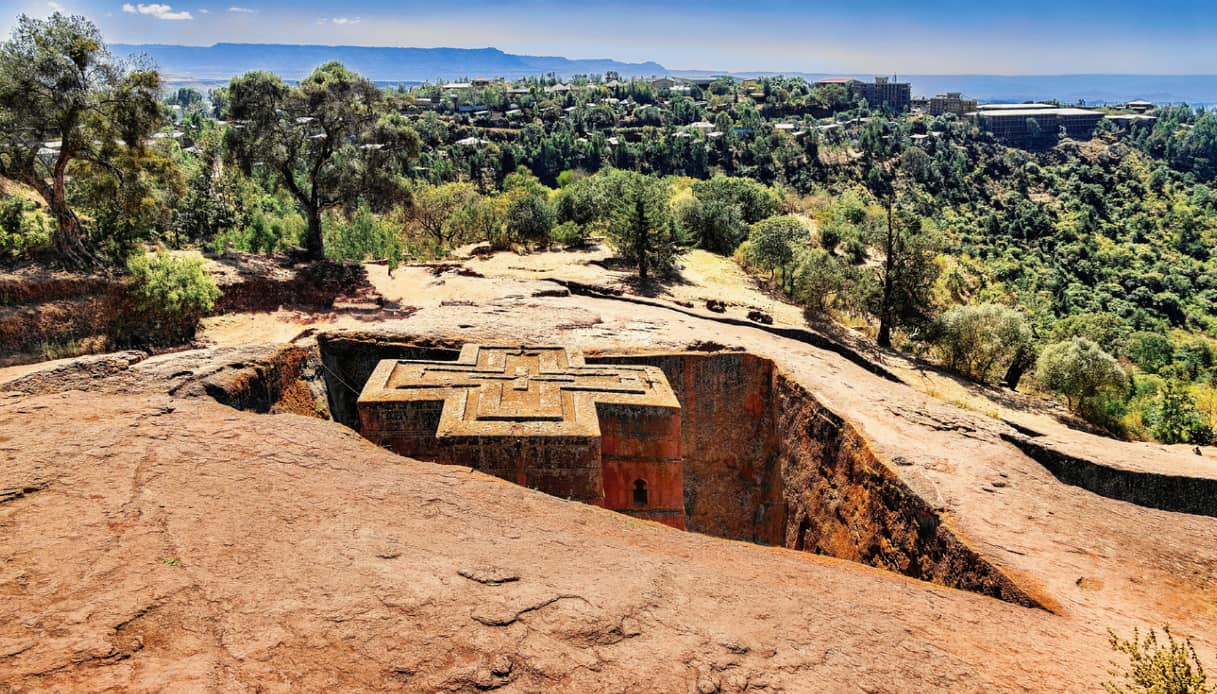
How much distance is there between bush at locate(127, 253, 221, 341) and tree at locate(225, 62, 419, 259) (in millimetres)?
7142

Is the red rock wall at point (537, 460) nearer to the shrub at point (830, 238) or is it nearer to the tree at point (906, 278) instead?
the tree at point (906, 278)

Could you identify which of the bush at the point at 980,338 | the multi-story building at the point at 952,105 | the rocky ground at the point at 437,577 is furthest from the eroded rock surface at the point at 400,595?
the multi-story building at the point at 952,105

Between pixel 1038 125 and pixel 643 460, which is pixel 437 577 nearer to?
pixel 643 460

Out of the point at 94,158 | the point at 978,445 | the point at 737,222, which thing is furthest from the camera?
the point at 737,222

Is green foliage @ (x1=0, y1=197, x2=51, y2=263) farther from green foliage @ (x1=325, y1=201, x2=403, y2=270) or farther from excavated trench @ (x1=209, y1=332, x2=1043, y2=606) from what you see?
green foliage @ (x1=325, y1=201, x2=403, y2=270)

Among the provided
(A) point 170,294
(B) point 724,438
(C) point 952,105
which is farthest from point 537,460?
(C) point 952,105

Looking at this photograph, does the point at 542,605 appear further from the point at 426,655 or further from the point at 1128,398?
the point at 1128,398

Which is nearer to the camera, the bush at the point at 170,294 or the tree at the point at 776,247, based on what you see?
the bush at the point at 170,294

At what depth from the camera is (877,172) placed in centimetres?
9794

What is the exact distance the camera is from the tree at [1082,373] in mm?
20000

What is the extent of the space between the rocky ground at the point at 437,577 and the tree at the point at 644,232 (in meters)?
19.6

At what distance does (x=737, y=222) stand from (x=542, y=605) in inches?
1388

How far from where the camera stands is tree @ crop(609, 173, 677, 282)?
94.5ft

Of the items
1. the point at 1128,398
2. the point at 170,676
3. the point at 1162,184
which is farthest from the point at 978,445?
the point at 1162,184
